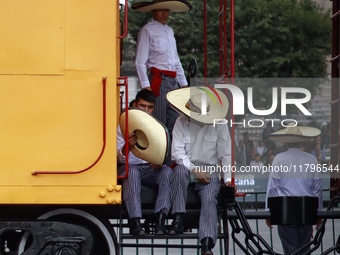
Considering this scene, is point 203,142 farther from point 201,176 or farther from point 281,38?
point 281,38

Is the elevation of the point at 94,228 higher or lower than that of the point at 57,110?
lower

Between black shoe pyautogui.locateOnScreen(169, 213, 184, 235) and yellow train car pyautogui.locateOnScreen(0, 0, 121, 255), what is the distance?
740mm

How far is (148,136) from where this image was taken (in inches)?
361

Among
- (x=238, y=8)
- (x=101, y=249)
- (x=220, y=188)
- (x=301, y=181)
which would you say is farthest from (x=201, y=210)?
(x=238, y=8)

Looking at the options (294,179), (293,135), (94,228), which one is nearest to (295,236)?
(294,179)

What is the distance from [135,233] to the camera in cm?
905

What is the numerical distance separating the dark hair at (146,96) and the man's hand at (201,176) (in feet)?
2.40

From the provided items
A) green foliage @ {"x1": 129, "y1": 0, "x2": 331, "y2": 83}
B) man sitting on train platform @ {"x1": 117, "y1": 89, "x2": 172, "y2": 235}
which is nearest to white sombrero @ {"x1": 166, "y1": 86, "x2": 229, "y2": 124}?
man sitting on train platform @ {"x1": 117, "y1": 89, "x2": 172, "y2": 235}

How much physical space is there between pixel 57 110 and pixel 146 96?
116 centimetres

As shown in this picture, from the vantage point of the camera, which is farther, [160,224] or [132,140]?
[132,140]

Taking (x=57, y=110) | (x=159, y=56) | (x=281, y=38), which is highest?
(x=281, y=38)

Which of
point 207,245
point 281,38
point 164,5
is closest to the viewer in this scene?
point 207,245

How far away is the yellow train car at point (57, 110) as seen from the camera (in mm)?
8602

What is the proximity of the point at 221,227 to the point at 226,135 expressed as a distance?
2.69 ft
